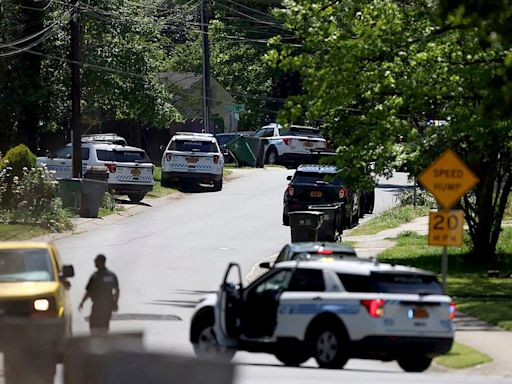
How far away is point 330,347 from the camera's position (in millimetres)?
15719

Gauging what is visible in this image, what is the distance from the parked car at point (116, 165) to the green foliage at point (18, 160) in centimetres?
470

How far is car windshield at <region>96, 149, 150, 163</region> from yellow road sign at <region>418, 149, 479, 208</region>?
2319 centimetres

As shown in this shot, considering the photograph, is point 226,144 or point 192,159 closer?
→ point 192,159

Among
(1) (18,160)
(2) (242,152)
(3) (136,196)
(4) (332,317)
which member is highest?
(1) (18,160)

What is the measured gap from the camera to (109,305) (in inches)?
640

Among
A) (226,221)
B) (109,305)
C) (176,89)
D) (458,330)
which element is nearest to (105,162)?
(226,221)

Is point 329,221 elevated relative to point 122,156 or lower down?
lower down

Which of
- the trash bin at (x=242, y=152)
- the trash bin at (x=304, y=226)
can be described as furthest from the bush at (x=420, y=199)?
the trash bin at (x=304, y=226)

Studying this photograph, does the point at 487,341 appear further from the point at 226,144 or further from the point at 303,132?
the point at 303,132

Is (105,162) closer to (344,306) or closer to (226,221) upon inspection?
(226,221)

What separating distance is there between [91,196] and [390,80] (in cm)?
1462

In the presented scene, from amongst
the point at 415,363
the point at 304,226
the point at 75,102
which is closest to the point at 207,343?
the point at 415,363

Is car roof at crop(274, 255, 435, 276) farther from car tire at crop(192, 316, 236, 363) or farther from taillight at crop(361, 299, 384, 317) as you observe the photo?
car tire at crop(192, 316, 236, 363)

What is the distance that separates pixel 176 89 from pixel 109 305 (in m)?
57.6
